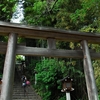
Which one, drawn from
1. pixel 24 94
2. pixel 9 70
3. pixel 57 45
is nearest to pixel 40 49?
pixel 9 70

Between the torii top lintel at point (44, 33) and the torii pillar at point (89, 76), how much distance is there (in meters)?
0.18

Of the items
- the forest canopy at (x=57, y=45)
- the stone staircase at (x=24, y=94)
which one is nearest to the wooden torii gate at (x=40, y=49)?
the forest canopy at (x=57, y=45)

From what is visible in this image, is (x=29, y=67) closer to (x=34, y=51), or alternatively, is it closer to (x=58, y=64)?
(x=58, y=64)

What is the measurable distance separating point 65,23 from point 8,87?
201 inches

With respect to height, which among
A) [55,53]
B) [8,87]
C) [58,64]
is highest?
[58,64]

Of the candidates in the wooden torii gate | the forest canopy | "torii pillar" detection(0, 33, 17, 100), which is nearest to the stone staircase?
the forest canopy

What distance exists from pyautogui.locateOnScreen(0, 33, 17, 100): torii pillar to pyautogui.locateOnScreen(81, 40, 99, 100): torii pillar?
148 centimetres

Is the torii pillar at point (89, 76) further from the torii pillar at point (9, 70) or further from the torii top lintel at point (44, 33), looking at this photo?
the torii pillar at point (9, 70)

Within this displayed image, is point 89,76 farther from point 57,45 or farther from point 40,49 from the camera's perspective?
point 57,45

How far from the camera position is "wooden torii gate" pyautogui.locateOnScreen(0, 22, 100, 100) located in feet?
9.16

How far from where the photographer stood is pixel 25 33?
3.21m

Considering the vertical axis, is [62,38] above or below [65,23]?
below

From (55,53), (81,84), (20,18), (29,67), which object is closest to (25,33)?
(55,53)

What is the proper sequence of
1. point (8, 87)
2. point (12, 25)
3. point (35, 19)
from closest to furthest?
point (8, 87)
point (12, 25)
point (35, 19)
